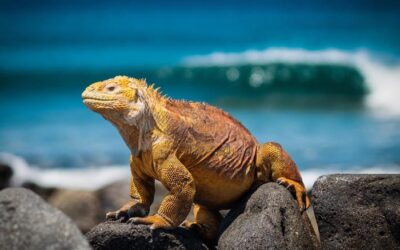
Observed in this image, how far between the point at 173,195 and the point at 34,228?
4.50 ft

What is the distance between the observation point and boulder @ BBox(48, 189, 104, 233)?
1108 centimetres

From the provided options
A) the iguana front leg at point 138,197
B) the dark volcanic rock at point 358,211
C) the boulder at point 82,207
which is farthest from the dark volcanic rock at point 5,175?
the dark volcanic rock at point 358,211

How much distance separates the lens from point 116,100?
593cm

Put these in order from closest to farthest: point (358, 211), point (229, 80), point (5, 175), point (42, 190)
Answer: point (358, 211) < point (42, 190) < point (5, 175) < point (229, 80)

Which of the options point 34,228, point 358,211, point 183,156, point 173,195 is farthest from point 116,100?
point 358,211

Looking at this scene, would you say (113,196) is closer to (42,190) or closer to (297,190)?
(42,190)

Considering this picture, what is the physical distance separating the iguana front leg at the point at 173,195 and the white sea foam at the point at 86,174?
7.96 m

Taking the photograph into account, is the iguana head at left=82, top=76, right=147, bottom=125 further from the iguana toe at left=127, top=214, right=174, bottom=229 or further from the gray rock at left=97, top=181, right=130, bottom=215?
the gray rock at left=97, top=181, right=130, bottom=215

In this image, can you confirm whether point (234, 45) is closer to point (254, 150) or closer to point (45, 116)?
point (45, 116)

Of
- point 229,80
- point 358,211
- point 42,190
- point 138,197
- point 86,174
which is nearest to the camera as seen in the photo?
point 358,211

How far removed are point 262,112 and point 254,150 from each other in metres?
17.5

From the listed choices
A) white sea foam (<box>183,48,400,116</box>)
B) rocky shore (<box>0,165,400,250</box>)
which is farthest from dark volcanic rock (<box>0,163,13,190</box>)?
white sea foam (<box>183,48,400,116</box>)

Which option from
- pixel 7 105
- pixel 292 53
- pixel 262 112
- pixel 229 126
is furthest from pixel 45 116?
pixel 229 126

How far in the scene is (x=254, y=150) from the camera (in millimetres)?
6699
